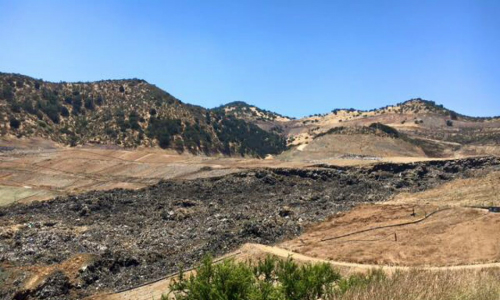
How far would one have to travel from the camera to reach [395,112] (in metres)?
129

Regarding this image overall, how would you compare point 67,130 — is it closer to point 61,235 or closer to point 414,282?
point 61,235

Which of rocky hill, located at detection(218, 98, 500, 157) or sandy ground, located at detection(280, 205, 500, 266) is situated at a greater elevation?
rocky hill, located at detection(218, 98, 500, 157)

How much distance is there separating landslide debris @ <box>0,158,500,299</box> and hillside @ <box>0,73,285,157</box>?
3536cm

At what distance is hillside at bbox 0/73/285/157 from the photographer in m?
74.6

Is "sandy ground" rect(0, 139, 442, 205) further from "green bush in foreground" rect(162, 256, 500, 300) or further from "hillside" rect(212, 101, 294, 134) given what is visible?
"hillside" rect(212, 101, 294, 134)

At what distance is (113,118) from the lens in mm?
81625

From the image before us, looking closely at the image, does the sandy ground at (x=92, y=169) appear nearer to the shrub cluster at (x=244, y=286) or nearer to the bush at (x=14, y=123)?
the bush at (x=14, y=123)

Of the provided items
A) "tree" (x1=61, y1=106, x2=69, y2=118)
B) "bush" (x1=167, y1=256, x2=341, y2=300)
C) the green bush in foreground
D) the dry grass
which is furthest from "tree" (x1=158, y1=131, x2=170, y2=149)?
the dry grass

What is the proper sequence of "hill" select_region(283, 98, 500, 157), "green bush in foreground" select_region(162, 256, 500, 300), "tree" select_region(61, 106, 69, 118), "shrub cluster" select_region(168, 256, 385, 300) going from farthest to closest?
"tree" select_region(61, 106, 69, 118) < "hill" select_region(283, 98, 500, 157) < "shrub cluster" select_region(168, 256, 385, 300) < "green bush in foreground" select_region(162, 256, 500, 300)

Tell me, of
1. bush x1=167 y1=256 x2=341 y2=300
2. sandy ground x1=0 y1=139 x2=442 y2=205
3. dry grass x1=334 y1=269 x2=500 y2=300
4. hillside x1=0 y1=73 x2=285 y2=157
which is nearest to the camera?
dry grass x1=334 y1=269 x2=500 y2=300

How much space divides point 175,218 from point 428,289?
27.4 meters

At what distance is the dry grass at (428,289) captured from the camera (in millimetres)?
7020

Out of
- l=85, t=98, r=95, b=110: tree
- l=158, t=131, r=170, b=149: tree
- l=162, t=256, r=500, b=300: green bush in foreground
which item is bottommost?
l=162, t=256, r=500, b=300: green bush in foreground

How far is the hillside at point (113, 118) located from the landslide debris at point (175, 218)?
35360 millimetres
